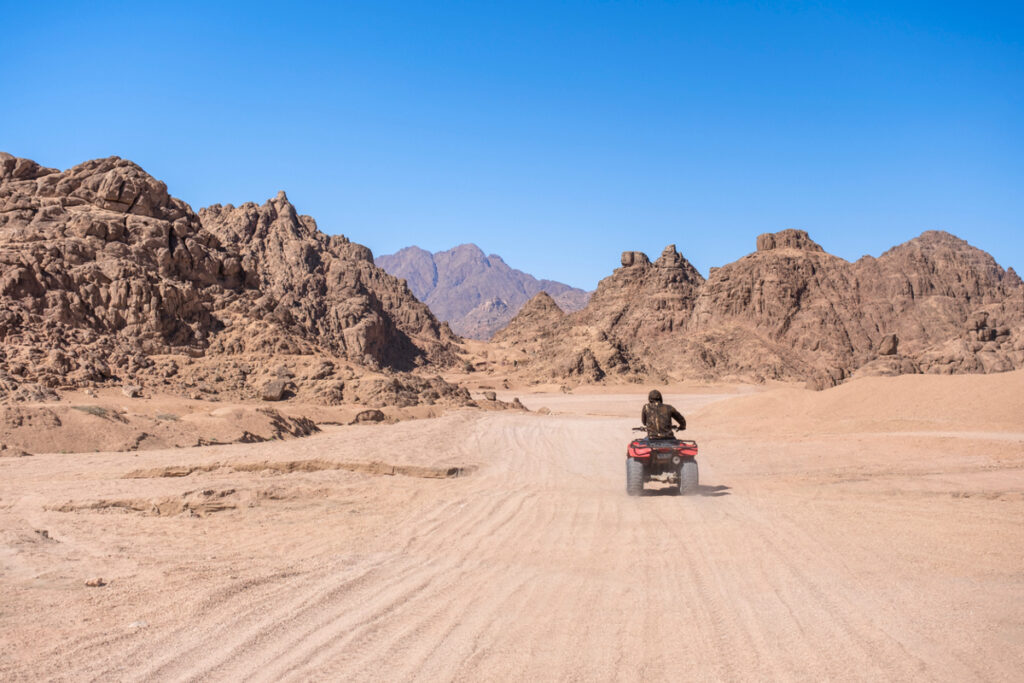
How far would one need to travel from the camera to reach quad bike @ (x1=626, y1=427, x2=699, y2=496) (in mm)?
10820

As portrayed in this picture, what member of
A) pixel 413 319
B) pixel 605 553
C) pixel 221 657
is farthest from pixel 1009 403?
pixel 413 319

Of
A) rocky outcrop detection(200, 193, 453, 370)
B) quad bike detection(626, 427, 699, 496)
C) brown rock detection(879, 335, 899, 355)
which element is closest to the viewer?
quad bike detection(626, 427, 699, 496)

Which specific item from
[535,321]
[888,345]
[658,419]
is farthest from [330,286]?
[658,419]

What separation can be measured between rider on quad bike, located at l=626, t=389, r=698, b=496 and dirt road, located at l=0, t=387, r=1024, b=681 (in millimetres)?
435

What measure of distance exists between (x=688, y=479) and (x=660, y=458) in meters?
0.64

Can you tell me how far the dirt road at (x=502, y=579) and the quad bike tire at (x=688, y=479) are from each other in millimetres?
439

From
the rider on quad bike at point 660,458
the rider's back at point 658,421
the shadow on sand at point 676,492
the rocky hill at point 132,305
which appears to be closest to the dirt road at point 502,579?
the shadow on sand at point 676,492

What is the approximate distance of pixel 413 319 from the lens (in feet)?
306

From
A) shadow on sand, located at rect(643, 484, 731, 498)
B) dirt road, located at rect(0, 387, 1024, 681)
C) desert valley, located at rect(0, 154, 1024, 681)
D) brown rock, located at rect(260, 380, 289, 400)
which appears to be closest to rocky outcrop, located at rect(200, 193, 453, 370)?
desert valley, located at rect(0, 154, 1024, 681)

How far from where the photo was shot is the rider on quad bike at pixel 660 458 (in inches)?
426

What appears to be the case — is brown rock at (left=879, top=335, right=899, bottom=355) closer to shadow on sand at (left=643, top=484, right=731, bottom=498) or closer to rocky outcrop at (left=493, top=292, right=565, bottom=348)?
shadow on sand at (left=643, top=484, right=731, bottom=498)

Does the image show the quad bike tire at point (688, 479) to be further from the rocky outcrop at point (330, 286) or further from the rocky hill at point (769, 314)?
the rocky hill at point (769, 314)

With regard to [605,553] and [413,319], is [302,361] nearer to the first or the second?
[605,553]

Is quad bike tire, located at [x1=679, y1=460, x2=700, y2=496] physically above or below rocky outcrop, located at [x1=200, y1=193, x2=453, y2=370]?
below
